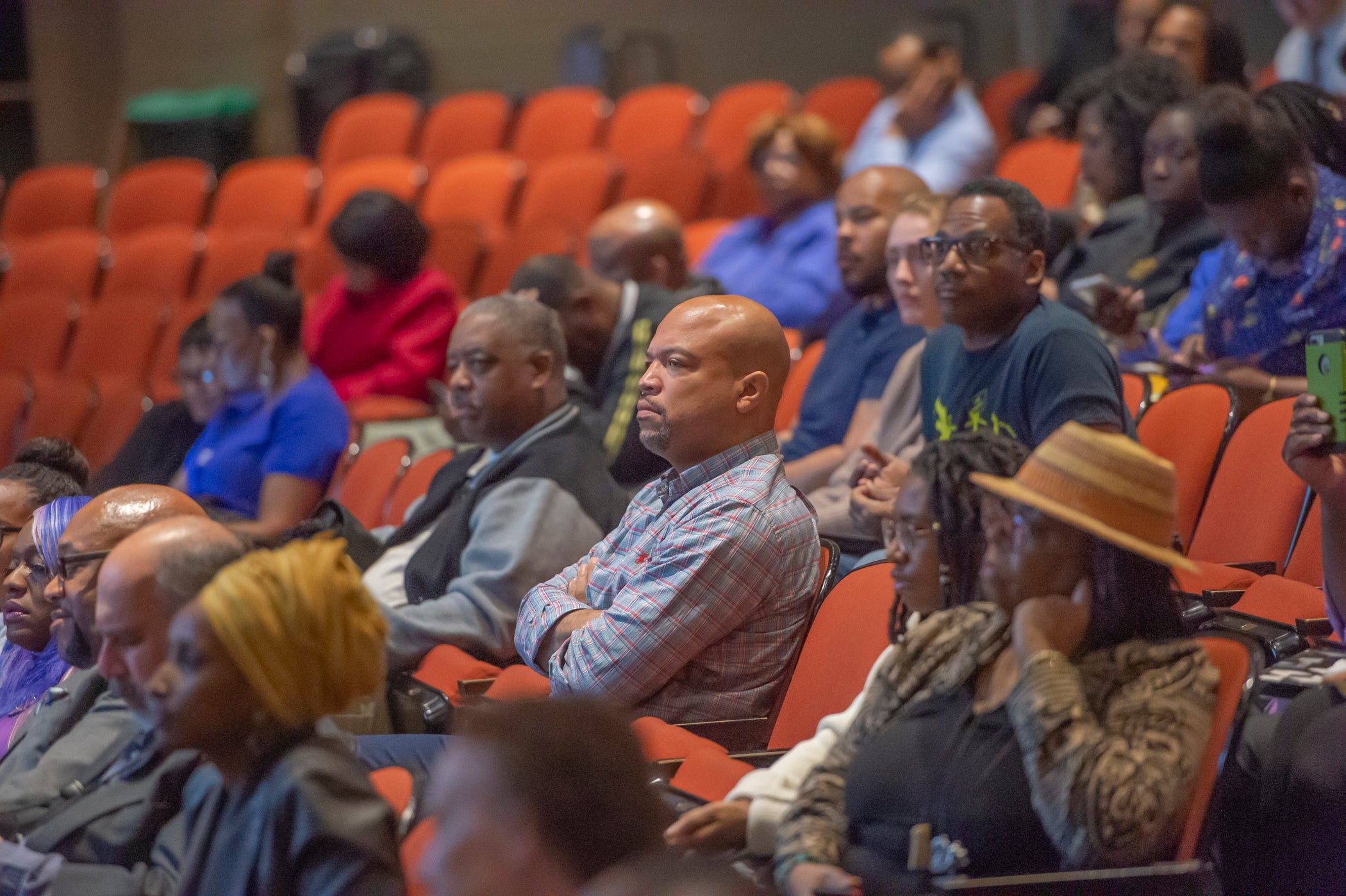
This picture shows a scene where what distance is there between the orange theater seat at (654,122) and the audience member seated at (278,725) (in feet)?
19.2

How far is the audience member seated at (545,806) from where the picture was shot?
50.0 inches

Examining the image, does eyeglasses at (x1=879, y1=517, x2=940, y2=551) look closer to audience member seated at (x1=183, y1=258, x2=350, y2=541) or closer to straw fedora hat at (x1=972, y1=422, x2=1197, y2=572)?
straw fedora hat at (x1=972, y1=422, x2=1197, y2=572)

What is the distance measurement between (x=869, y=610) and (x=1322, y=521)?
707mm

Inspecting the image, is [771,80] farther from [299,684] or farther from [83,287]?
[299,684]

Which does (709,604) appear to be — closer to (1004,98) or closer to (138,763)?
(138,763)

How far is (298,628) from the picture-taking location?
5.57 ft

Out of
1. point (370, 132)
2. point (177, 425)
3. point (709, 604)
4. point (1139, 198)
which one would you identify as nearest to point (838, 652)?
point (709, 604)

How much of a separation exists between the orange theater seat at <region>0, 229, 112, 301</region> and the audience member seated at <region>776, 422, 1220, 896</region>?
6213 mm

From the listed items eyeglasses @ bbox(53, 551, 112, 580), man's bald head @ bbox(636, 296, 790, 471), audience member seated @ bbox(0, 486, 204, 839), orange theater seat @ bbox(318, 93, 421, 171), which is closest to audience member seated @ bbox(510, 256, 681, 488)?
man's bald head @ bbox(636, 296, 790, 471)

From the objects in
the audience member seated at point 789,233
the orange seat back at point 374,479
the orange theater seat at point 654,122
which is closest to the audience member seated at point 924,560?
the orange seat back at point 374,479

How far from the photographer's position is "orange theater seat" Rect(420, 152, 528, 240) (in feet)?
23.1

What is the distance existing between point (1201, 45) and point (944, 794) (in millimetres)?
4147

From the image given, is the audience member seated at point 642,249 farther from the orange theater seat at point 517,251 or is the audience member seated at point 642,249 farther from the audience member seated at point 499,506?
the audience member seated at point 499,506

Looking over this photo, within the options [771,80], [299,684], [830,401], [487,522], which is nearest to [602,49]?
[771,80]
